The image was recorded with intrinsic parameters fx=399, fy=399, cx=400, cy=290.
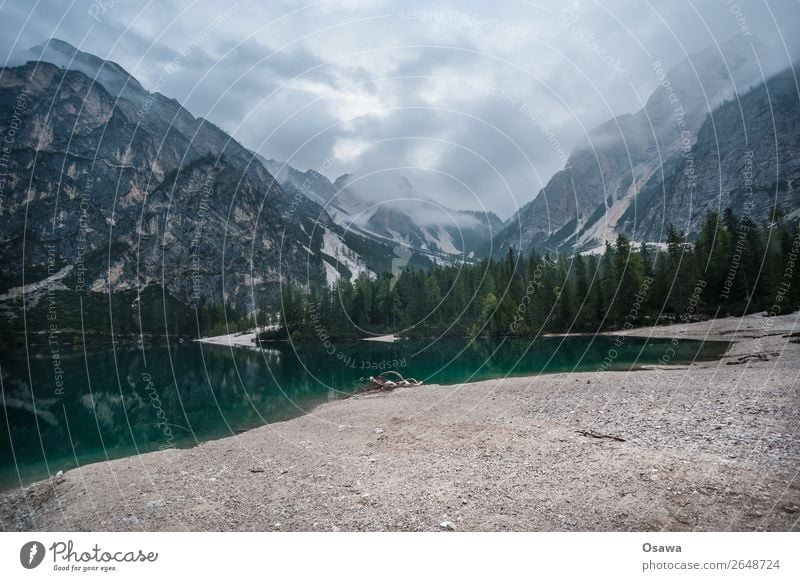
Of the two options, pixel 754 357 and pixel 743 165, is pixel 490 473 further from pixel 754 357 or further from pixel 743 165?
pixel 743 165

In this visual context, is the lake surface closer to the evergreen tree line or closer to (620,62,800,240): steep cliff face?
the evergreen tree line

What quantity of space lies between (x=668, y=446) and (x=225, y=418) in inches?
790

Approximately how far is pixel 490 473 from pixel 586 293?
5501cm

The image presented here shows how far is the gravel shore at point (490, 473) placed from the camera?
5.37m

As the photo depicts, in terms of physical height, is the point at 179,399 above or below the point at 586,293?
below

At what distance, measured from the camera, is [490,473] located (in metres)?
7.04

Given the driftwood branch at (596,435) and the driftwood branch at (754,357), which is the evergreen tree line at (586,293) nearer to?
the driftwood branch at (754,357)

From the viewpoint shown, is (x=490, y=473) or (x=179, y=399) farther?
(x=179, y=399)

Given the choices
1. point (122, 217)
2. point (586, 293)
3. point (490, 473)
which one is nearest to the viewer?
point (490, 473)

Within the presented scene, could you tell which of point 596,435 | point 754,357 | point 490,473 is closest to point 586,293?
point 754,357

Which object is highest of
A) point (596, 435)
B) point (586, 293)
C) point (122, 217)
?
point (122, 217)

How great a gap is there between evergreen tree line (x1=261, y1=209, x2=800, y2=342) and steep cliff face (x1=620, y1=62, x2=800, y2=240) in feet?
249
